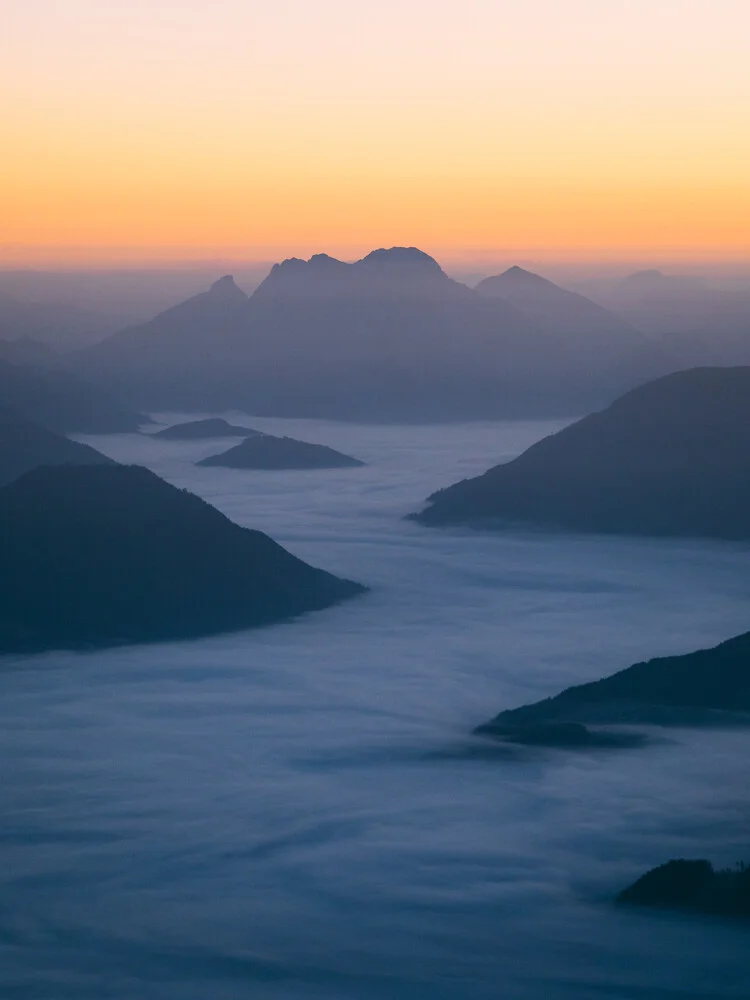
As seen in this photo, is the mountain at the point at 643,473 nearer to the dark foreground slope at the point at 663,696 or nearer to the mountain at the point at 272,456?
the mountain at the point at 272,456

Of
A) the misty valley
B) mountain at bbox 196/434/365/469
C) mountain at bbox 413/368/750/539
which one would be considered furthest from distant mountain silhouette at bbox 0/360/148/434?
mountain at bbox 413/368/750/539

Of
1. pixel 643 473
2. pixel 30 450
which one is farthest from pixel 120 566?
pixel 643 473

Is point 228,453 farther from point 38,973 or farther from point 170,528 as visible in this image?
point 38,973

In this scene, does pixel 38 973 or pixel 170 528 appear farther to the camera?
pixel 170 528

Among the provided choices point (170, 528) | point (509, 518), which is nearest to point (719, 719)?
point (170, 528)

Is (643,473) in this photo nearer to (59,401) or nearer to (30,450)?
(30,450)

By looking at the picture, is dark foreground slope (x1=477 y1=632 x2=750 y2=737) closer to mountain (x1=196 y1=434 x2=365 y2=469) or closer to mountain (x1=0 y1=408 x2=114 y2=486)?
mountain (x1=0 y1=408 x2=114 y2=486)

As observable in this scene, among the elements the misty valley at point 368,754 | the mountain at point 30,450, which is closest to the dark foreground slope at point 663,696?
the misty valley at point 368,754
